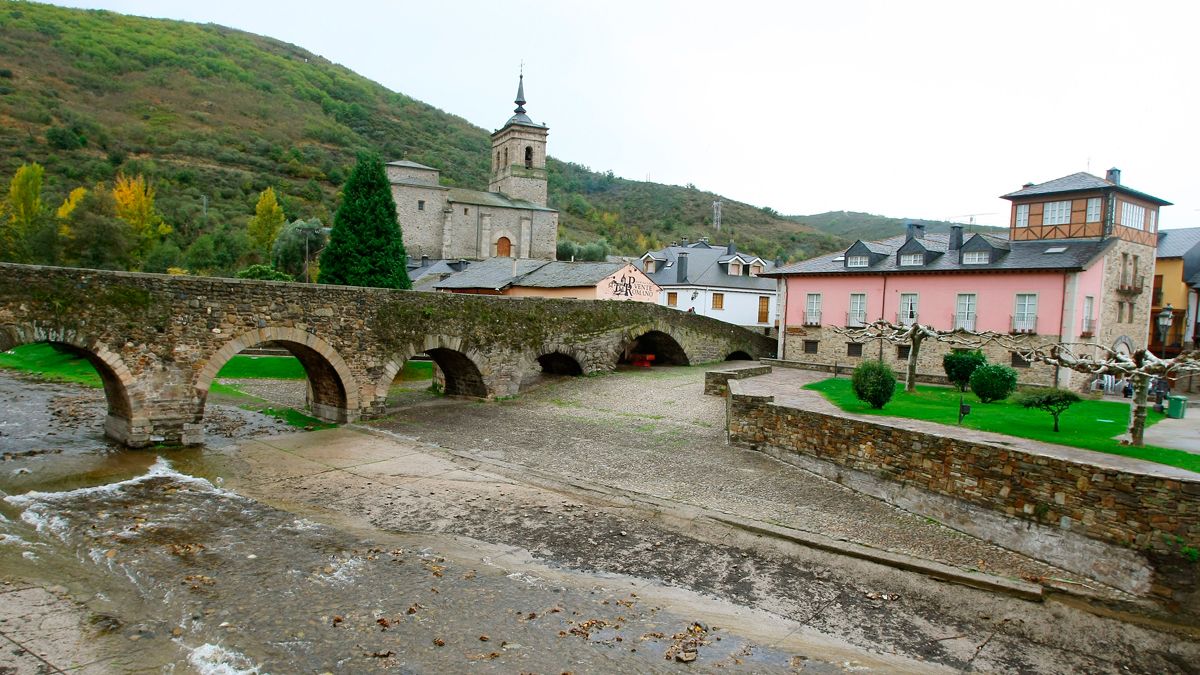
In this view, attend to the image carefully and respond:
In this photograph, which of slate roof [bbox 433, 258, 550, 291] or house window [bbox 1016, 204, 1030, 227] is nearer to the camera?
house window [bbox 1016, 204, 1030, 227]

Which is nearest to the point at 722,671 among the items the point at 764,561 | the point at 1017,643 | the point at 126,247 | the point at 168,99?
the point at 764,561

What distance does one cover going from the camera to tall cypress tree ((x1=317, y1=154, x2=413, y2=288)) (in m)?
29.8

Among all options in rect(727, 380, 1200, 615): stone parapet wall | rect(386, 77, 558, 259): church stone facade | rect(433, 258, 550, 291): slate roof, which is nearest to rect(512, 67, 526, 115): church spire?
rect(386, 77, 558, 259): church stone facade

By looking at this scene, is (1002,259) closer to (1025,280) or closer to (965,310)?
(1025,280)

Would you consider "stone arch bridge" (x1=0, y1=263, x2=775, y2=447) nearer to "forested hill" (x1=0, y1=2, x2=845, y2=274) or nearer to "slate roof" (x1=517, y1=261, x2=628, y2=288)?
"slate roof" (x1=517, y1=261, x2=628, y2=288)

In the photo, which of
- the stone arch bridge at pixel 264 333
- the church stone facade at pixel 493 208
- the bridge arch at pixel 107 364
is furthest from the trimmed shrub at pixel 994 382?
the church stone facade at pixel 493 208

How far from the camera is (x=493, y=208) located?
211ft

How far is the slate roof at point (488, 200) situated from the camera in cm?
6381

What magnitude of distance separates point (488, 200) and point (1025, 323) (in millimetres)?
50108

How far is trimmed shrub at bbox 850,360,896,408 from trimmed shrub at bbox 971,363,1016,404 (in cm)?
323

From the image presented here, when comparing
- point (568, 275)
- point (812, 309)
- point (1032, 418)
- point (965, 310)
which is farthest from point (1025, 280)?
point (568, 275)

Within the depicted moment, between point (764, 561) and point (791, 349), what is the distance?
22.4 meters

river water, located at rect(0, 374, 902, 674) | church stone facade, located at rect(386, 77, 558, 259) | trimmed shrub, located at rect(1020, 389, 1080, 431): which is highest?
church stone facade, located at rect(386, 77, 558, 259)

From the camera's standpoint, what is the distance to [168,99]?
8606cm
